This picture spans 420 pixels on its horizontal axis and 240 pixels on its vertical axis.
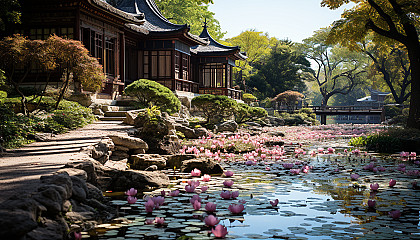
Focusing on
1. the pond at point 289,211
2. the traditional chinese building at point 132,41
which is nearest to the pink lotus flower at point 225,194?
the pond at point 289,211

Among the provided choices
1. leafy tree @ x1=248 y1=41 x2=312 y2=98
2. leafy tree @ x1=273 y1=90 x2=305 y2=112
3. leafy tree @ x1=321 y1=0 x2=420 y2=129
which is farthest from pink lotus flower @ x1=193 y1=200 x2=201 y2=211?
leafy tree @ x1=248 y1=41 x2=312 y2=98

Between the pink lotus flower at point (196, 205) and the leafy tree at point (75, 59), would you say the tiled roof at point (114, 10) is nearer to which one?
the leafy tree at point (75, 59)

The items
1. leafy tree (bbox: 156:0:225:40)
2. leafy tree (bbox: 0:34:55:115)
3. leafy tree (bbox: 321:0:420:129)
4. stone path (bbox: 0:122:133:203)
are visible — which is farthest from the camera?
leafy tree (bbox: 156:0:225:40)

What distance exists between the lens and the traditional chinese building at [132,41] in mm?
15312

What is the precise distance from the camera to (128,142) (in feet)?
27.5

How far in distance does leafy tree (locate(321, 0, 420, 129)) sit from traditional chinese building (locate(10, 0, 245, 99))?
866cm

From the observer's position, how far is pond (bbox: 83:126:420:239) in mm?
3217

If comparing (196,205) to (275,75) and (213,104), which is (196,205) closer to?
(213,104)

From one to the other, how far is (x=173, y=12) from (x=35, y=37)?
832 inches

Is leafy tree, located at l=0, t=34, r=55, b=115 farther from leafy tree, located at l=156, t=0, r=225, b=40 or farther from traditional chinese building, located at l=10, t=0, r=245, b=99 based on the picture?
leafy tree, located at l=156, t=0, r=225, b=40

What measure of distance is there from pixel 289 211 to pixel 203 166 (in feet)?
10.0

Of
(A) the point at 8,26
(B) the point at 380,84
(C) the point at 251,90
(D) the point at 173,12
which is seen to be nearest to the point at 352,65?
(B) the point at 380,84

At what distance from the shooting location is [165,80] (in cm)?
2177

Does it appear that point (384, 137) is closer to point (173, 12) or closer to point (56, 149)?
point (56, 149)
